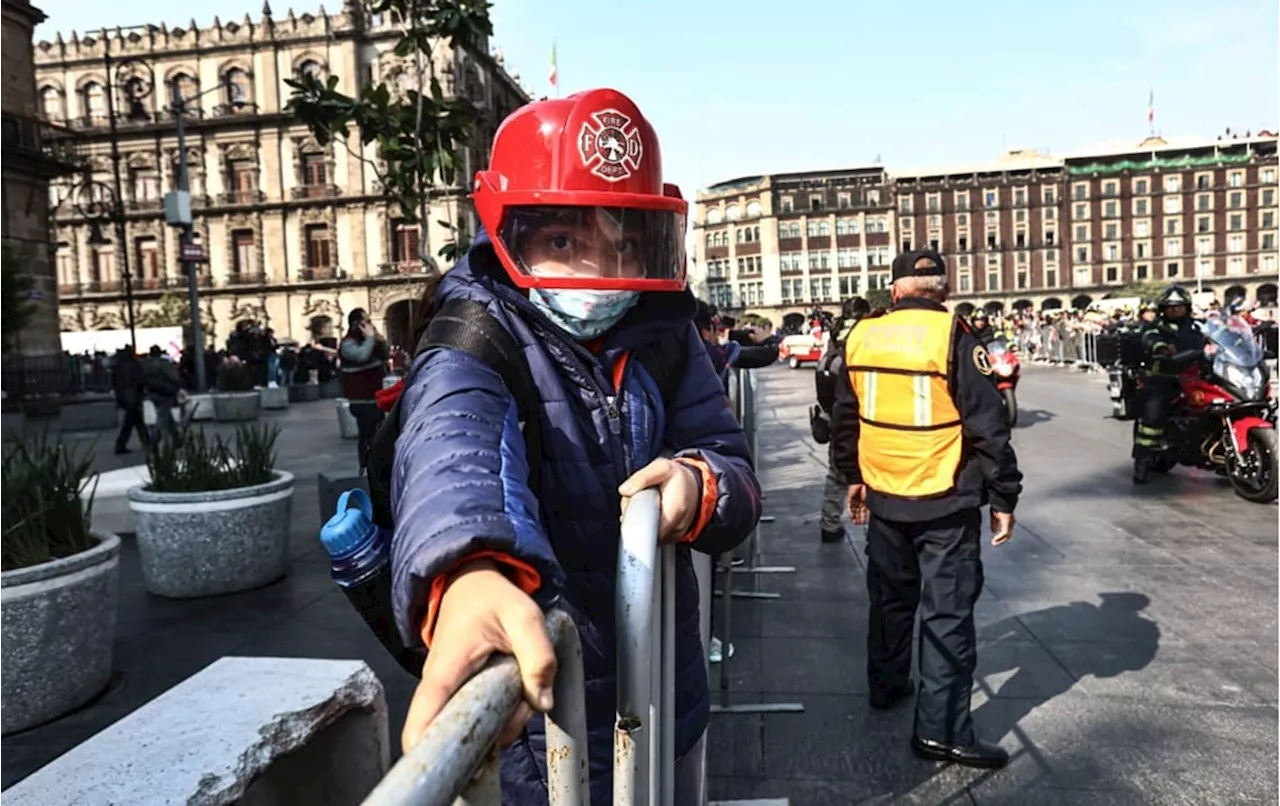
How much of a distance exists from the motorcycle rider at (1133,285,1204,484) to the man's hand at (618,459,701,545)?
26.1ft

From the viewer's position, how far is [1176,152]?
323 ft

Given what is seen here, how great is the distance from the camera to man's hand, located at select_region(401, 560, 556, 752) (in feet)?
2.81

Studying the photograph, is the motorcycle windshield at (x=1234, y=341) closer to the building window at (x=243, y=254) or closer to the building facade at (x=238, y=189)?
the building facade at (x=238, y=189)

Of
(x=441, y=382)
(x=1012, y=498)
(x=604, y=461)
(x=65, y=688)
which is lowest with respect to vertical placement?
(x=65, y=688)

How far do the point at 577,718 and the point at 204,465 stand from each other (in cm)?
486

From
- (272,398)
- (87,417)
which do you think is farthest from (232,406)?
(272,398)

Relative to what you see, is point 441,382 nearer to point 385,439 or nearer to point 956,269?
point 385,439

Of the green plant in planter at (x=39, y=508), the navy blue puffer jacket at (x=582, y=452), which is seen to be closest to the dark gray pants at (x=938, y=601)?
the navy blue puffer jacket at (x=582, y=452)

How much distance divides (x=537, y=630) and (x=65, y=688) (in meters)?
3.49

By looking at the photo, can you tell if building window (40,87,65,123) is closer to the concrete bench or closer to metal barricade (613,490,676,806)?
the concrete bench

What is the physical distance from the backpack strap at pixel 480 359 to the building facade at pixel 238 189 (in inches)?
1815

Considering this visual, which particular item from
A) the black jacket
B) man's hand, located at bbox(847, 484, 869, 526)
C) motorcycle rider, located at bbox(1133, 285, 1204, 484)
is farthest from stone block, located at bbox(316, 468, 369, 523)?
motorcycle rider, located at bbox(1133, 285, 1204, 484)

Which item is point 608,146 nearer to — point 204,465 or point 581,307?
point 581,307

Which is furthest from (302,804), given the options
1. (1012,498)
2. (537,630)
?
(1012,498)
